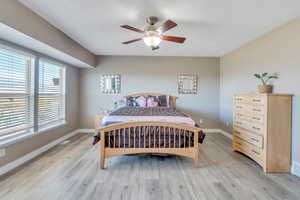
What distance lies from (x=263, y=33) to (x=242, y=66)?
988 mm

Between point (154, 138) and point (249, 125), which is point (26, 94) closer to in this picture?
point (154, 138)

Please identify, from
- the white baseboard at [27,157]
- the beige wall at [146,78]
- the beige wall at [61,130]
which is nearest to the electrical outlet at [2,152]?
the beige wall at [61,130]

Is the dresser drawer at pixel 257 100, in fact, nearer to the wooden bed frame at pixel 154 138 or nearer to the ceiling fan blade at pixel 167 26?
the wooden bed frame at pixel 154 138

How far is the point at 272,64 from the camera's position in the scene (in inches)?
116

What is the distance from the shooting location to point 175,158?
3.02 m

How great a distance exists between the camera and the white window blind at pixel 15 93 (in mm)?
2502

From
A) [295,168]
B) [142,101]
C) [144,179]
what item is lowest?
[144,179]

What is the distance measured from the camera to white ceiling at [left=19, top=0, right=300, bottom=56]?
2135 mm

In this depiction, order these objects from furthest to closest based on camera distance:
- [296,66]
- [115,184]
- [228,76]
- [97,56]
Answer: [97,56]
[228,76]
[296,66]
[115,184]

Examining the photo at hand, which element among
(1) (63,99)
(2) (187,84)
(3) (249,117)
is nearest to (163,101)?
(2) (187,84)

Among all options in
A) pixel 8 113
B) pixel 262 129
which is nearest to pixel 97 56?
pixel 8 113

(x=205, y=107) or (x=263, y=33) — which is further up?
(x=263, y=33)

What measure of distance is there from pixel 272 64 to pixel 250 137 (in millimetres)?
1435

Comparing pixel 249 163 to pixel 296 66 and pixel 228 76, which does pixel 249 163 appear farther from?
pixel 228 76
